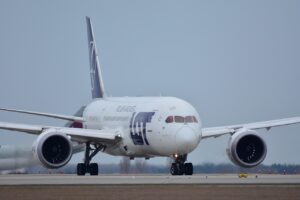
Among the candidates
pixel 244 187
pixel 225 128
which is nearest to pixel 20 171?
pixel 225 128

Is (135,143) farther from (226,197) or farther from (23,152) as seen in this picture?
(226,197)

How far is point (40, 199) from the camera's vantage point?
129ft

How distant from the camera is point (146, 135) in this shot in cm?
6488

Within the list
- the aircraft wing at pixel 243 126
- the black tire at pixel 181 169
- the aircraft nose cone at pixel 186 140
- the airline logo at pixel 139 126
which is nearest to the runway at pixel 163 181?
the aircraft nose cone at pixel 186 140

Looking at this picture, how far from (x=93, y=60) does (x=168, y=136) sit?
59.5ft

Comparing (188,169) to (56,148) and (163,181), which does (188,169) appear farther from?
(163,181)

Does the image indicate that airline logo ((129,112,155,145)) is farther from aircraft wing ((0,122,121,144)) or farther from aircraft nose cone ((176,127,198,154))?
aircraft nose cone ((176,127,198,154))

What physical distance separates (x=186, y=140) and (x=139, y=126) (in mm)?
4901

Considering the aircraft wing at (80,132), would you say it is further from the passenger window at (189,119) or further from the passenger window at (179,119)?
the passenger window at (189,119)

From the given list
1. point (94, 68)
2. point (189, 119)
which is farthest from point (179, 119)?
point (94, 68)

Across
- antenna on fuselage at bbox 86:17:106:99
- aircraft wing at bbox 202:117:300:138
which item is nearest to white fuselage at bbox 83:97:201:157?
aircraft wing at bbox 202:117:300:138

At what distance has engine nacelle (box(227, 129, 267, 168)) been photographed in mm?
62969

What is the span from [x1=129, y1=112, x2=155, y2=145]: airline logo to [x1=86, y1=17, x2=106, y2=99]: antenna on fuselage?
1075 cm

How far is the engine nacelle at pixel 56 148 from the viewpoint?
6188 cm
